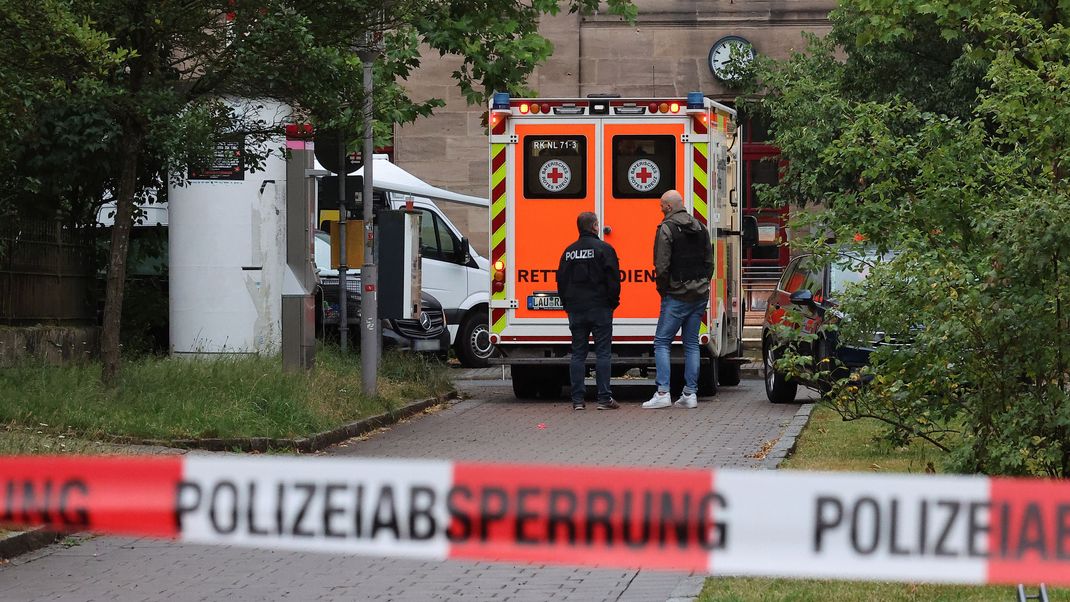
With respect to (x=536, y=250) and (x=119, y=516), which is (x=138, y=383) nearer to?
(x=536, y=250)

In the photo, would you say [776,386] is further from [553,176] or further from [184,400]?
[184,400]

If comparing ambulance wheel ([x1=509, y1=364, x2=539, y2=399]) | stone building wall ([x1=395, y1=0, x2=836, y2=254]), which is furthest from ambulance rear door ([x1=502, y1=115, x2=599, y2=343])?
stone building wall ([x1=395, y1=0, x2=836, y2=254])

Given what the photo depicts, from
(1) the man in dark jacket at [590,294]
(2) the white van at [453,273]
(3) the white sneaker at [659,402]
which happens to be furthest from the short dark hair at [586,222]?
(2) the white van at [453,273]

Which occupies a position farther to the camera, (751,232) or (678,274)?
(751,232)

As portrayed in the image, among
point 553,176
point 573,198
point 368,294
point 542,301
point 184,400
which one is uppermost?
point 553,176

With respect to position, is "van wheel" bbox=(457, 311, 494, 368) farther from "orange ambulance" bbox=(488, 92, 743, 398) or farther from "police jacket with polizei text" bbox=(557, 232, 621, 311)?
"police jacket with polizei text" bbox=(557, 232, 621, 311)

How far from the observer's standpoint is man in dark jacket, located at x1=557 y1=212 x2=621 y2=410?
16812 mm

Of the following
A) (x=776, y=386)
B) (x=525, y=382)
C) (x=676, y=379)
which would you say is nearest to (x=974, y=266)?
(x=776, y=386)

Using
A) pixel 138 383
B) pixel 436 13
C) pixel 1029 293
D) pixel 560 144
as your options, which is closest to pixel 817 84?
pixel 560 144

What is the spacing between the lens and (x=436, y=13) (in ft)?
53.6

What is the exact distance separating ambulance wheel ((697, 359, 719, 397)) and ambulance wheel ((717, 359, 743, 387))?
1.58 m

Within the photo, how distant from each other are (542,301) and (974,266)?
9.37m

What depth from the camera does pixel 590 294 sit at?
16.9 meters

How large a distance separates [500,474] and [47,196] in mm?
13632
